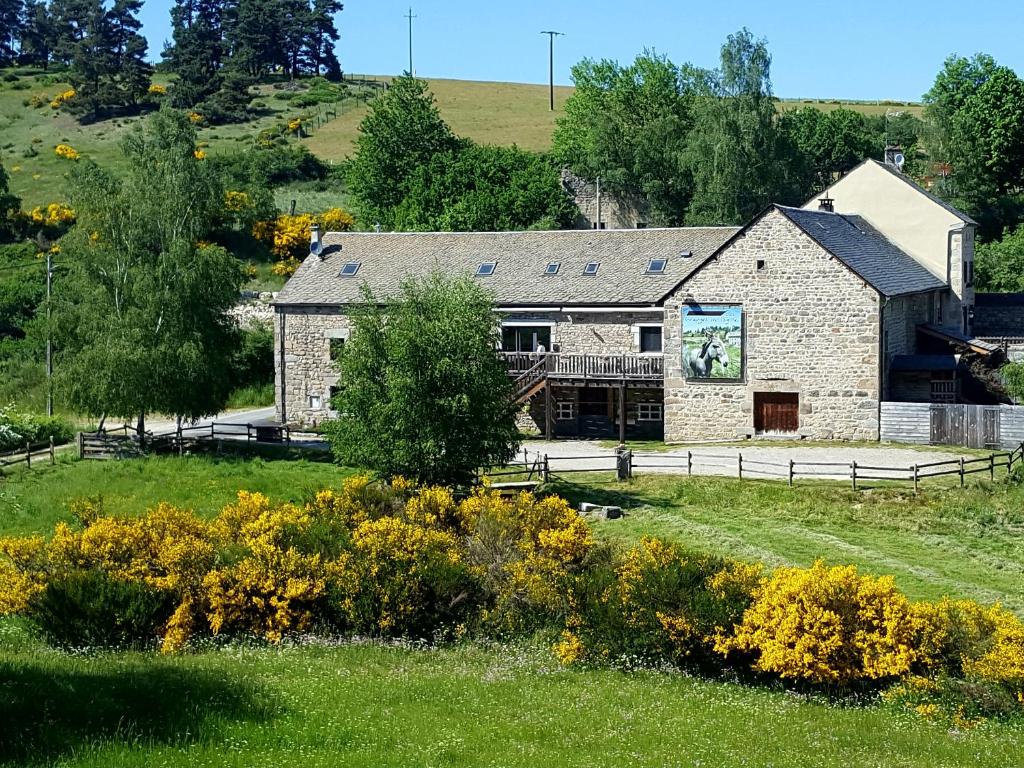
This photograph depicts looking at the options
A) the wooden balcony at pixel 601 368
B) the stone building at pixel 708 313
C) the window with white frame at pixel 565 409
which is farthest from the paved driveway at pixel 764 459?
the window with white frame at pixel 565 409

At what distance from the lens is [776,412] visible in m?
39.9

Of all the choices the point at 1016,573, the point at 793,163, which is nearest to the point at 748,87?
the point at 793,163

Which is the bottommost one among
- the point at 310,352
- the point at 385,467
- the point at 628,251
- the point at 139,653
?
the point at 139,653

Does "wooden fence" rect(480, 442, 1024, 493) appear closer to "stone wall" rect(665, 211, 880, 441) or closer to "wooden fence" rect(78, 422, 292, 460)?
"stone wall" rect(665, 211, 880, 441)

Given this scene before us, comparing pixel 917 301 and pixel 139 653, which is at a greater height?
pixel 917 301

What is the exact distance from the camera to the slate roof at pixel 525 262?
44.4 metres

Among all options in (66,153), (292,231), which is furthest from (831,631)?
(66,153)

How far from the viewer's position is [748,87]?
219ft

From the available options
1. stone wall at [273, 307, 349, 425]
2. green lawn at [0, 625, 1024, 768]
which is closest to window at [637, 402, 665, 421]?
stone wall at [273, 307, 349, 425]

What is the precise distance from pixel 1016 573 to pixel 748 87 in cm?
4548

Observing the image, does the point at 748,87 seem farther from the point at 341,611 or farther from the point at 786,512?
the point at 341,611

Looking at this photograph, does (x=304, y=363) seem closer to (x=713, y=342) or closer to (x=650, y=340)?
(x=650, y=340)

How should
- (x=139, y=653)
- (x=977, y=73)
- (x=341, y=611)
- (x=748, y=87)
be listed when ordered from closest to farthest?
1. (x=139, y=653)
2. (x=341, y=611)
3. (x=748, y=87)
4. (x=977, y=73)

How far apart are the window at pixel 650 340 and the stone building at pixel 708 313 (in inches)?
1.9
